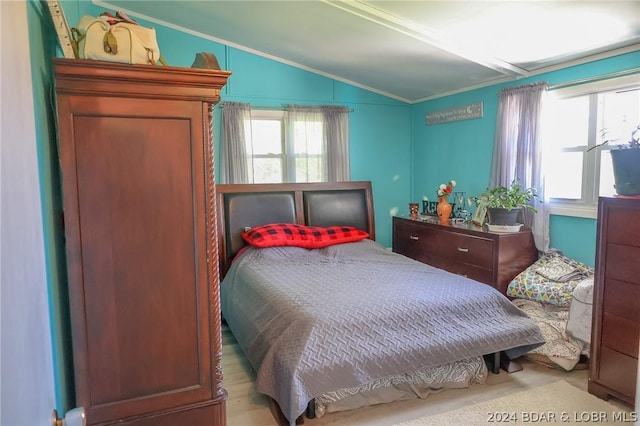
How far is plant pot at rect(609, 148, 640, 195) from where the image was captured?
2391 mm

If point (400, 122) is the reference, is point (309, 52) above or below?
above

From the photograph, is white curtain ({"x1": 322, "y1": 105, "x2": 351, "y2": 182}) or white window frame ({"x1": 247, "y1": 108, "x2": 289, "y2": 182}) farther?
white curtain ({"x1": 322, "y1": 105, "x2": 351, "y2": 182})

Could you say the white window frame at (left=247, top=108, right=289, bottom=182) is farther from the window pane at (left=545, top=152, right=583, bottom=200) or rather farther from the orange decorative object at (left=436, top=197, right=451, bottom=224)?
the window pane at (left=545, top=152, right=583, bottom=200)

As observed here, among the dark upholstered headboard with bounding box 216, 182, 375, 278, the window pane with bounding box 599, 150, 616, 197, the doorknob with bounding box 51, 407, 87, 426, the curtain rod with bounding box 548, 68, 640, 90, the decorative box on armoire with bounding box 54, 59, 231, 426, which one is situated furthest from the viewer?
the dark upholstered headboard with bounding box 216, 182, 375, 278

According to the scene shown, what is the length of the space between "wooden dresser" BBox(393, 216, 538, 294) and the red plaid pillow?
0.64m

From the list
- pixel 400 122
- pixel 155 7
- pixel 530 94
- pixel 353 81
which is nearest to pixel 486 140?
pixel 530 94

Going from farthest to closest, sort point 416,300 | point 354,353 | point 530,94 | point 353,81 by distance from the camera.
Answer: point 353,81 < point 530,94 < point 416,300 < point 354,353

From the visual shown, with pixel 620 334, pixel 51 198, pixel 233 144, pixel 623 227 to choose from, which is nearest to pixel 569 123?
pixel 623 227

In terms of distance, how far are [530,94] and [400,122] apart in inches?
75.5

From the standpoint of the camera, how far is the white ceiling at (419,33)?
275 centimetres

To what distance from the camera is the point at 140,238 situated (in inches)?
59.3

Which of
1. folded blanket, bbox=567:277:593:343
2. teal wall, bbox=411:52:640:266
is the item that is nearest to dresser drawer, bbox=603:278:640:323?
folded blanket, bbox=567:277:593:343

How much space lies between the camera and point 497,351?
104 inches

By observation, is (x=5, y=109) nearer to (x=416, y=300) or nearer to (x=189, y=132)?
(x=189, y=132)
